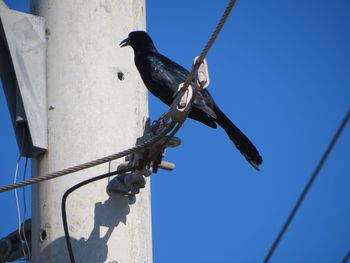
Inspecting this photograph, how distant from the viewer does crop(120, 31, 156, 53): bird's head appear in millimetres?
4742

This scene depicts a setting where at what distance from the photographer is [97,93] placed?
434 cm

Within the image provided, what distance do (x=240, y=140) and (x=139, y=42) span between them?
1.22 m

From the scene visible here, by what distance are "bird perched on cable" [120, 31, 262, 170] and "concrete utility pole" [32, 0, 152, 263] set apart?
50 cm

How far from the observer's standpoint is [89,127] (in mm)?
4230

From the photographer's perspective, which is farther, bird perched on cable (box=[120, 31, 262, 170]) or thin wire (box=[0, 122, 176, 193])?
bird perched on cable (box=[120, 31, 262, 170])

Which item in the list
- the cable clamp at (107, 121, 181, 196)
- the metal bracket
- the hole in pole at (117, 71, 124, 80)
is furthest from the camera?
the hole in pole at (117, 71, 124, 80)

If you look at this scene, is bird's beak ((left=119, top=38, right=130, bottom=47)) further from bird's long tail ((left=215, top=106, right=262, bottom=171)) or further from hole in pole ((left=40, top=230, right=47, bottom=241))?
hole in pole ((left=40, top=230, right=47, bottom=241))

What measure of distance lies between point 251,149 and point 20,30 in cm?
183

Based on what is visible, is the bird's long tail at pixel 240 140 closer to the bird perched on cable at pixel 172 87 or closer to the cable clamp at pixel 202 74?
the bird perched on cable at pixel 172 87

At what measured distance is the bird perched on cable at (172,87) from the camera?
521 cm

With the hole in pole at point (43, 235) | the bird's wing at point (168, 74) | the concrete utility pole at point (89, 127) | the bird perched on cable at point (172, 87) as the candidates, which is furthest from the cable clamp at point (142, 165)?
the bird's wing at point (168, 74)

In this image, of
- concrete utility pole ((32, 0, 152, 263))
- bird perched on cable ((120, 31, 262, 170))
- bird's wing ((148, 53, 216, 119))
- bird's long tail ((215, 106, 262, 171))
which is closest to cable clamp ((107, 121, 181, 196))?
concrete utility pole ((32, 0, 152, 263))

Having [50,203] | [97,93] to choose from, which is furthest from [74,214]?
[97,93]

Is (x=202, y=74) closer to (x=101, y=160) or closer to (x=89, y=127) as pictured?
(x=101, y=160)
